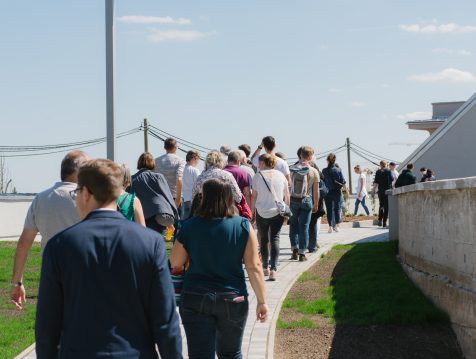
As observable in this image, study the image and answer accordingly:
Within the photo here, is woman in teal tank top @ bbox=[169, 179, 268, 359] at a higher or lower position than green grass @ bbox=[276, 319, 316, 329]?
higher

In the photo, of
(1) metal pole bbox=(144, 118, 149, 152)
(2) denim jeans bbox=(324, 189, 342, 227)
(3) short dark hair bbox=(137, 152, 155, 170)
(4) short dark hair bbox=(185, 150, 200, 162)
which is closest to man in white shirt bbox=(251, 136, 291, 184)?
(4) short dark hair bbox=(185, 150, 200, 162)

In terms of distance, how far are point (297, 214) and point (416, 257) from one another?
2.78 m

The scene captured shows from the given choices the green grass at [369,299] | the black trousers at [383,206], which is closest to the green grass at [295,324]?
the green grass at [369,299]

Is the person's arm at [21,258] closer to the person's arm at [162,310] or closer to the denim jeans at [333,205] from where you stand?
the person's arm at [162,310]

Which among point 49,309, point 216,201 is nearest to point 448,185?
point 216,201

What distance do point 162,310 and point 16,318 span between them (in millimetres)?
6586

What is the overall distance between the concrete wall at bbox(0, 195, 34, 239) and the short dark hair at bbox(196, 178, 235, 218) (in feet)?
73.7

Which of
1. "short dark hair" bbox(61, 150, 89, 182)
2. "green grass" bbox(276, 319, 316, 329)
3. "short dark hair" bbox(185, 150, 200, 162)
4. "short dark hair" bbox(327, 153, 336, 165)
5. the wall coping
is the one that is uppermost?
"short dark hair" bbox(327, 153, 336, 165)

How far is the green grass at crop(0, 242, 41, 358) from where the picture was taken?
329 inches

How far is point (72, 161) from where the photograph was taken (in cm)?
606

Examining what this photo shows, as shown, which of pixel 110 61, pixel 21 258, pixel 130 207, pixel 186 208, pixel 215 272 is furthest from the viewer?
pixel 186 208

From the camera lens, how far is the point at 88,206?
13.1ft

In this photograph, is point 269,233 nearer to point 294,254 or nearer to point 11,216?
point 294,254

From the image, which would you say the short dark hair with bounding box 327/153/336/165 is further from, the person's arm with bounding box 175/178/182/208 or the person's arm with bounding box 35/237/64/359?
the person's arm with bounding box 35/237/64/359
